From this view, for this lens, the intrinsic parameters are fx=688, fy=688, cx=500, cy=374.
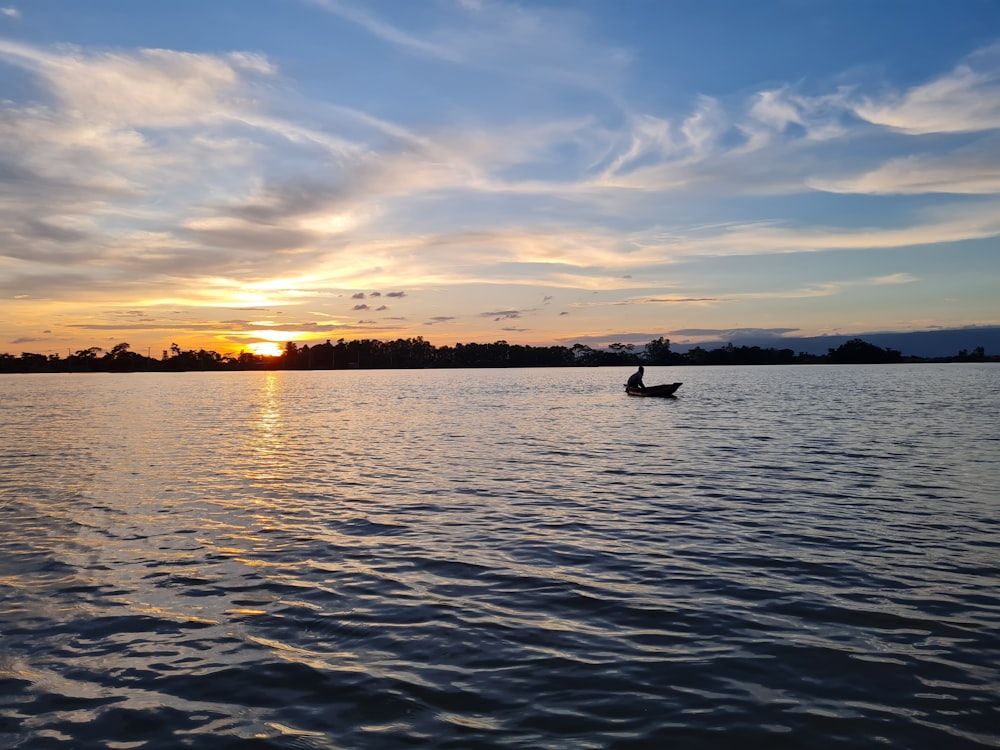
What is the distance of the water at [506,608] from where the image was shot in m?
7.84

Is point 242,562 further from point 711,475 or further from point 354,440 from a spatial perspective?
point 354,440

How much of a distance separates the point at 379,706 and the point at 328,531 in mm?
9923

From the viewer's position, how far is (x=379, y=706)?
8188 millimetres

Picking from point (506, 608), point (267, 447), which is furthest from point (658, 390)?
point (506, 608)

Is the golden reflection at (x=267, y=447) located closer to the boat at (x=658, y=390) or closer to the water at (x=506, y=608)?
the water at (x=506, y=608)

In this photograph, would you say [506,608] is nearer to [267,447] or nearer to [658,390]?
[267,447]

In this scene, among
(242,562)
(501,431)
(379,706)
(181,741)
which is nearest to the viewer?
(181,741)

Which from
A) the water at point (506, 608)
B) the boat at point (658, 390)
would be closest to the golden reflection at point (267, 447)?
the water at point (506, 608)

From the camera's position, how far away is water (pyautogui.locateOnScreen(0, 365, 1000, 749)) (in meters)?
7.84

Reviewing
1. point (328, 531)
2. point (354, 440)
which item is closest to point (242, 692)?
point (328, 531)

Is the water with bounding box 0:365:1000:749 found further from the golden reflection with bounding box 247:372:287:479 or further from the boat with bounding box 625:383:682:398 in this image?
the boat with bounding box 625:383:682:398

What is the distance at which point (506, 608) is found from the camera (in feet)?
38.2

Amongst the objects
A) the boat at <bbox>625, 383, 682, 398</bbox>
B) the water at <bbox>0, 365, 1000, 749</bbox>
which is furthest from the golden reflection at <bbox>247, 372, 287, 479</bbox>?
the boat at <bbox>625, 383, 682, 398</bbox>

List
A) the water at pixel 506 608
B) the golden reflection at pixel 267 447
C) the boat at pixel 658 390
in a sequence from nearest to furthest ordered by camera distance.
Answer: the water at pixel 506 608 < the golden reflection at pixel 267 447 < the boat at pixel 658 390
